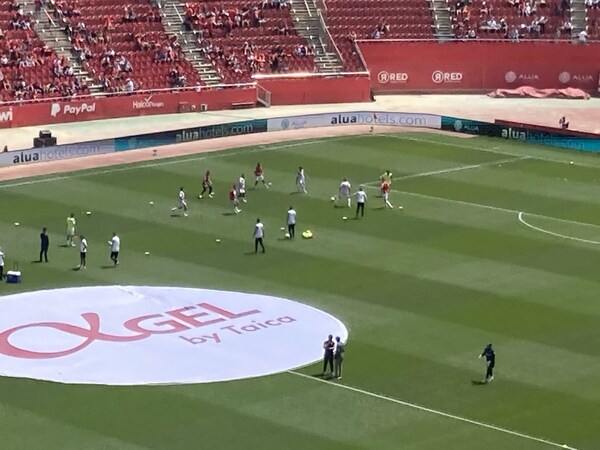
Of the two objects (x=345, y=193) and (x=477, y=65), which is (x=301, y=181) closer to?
(x=345, y=193)

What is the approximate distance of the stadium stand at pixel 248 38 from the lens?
93.9 m

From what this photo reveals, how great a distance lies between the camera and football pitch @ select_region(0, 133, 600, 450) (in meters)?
39.1

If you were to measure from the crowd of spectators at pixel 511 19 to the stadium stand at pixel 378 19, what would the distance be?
2228mm

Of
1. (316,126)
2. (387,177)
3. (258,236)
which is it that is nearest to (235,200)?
(258,236)

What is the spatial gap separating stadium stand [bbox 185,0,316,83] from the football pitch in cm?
1421

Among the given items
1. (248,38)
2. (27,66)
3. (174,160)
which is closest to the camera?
(174,160)

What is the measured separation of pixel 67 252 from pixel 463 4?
169 ft

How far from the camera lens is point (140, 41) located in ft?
301

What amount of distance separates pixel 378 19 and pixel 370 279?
49788mm

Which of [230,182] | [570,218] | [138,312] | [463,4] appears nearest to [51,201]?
[230,182]

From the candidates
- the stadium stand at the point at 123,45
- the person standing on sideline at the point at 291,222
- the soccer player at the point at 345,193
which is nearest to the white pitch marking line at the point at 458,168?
the soccer player at the point at 345,193

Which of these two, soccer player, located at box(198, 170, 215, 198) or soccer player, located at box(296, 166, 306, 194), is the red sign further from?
soccer player, located at box(198, 170, 215, 198)

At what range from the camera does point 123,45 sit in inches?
3595

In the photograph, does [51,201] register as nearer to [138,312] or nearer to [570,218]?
[138,312]
